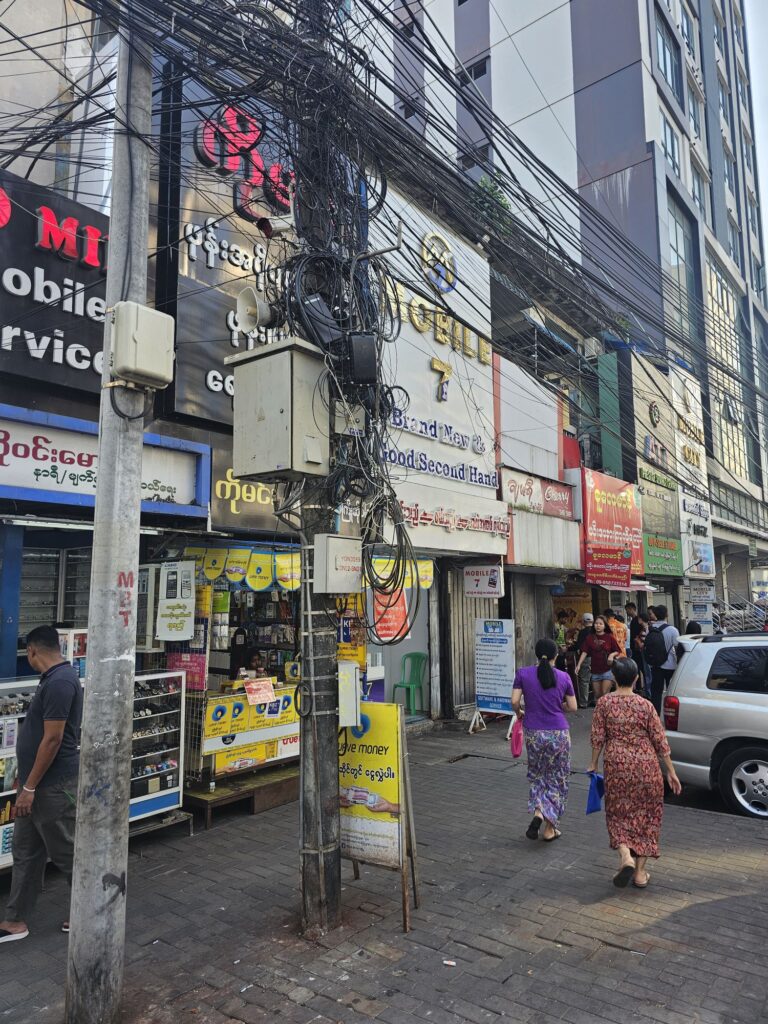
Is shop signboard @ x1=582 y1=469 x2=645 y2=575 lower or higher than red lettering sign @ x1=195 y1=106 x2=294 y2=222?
lower

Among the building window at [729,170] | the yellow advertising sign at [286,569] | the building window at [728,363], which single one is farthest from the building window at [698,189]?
the yellow advertising sign at [286,569]

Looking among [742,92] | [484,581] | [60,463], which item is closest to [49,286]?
[60,463]

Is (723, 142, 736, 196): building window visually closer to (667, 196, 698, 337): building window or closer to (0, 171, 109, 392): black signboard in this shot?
(667, 196, 698, 337): building window

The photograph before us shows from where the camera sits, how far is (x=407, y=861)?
4.62 metres

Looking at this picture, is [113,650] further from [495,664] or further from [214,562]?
[495,664]

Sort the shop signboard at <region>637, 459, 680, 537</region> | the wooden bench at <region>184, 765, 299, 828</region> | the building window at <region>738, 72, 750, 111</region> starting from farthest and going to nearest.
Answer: the building window at <region>738, 72, 750, 111</region> < the shop signboard at <region>637, 459, 680, 537</region> < the wooden bench at <region>184, 765, 299, 828</region>

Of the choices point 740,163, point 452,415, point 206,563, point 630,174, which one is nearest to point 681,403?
point 630,174

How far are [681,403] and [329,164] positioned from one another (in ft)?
63.7

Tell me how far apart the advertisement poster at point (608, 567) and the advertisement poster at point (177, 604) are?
9.80 m

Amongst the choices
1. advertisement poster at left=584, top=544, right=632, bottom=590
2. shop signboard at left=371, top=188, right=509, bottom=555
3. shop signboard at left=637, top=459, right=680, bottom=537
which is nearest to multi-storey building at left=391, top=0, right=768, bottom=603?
shop signboard at left=637, top=459, right=680, bottom=537

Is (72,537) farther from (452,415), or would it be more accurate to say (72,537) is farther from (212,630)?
(452,415)

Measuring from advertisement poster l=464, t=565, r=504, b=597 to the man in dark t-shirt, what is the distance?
25.4ft

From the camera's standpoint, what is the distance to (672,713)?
710cm

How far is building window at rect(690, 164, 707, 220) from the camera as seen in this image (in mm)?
30031
